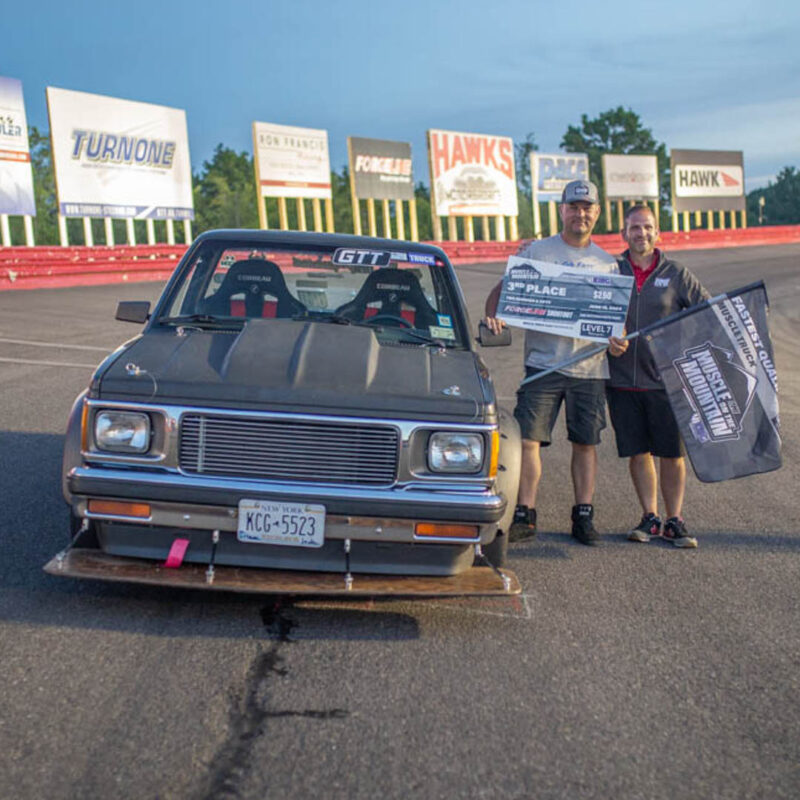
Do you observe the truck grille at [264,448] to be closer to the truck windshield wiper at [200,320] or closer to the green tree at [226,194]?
the truck windshield wiper at [200,320]

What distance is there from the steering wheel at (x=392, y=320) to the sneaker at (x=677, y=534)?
191 centimetres

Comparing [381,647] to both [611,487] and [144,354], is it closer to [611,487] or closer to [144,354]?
[144,354]

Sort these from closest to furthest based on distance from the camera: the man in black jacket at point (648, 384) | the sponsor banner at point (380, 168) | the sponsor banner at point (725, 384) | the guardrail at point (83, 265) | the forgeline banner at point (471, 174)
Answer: the sponsor banner at point (725, 384) → the man in black jacket at point (648, 384) → the guardrail at point (83, 265) → the sponsor banner at point (380, 168) → the forgeline banner at point (471, 174)

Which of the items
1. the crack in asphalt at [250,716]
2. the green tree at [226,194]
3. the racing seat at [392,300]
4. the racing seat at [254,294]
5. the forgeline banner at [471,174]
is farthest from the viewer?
the green tree at [226,194]

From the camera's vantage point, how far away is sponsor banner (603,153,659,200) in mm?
59312

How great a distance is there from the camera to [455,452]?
411cm

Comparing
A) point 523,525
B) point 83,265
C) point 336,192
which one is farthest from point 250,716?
point 336,192

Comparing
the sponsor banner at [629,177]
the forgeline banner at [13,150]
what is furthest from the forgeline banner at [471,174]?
the forgeline banner at [13,150]

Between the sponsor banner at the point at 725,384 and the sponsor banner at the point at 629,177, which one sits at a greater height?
the sponsor banner at the point at 629,177

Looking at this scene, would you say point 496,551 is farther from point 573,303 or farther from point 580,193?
point 580,193

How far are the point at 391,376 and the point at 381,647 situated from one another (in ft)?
3.76

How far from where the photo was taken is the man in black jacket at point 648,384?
5.66 metres

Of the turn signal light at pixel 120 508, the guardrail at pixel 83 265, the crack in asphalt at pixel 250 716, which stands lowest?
the crack in asphalt at pixel 250 716

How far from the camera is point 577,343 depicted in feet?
18.7
